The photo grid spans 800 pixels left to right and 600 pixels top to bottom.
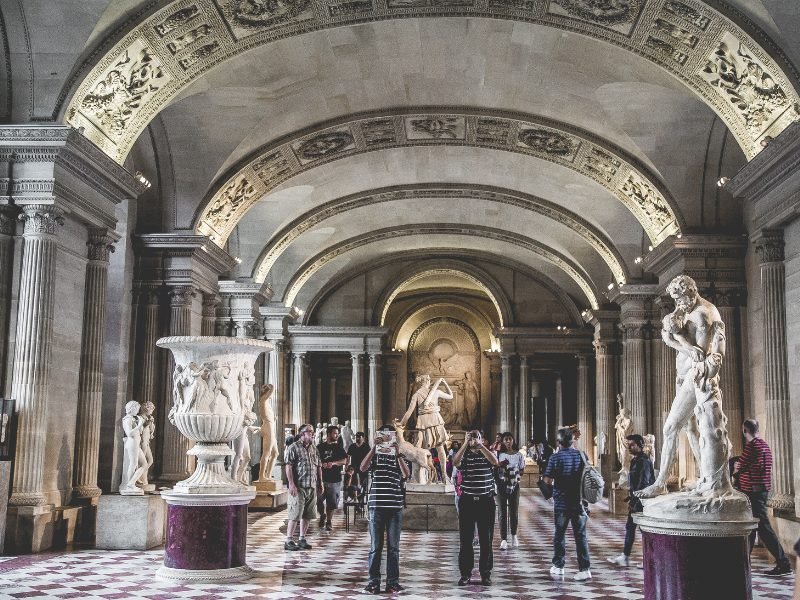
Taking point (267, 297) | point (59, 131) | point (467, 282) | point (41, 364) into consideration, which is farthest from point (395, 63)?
point (467, 282)

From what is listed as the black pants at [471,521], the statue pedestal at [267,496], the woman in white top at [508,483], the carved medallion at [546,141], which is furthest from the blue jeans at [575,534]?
the carved medallion at [546,141]

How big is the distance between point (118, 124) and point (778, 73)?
30.4ft

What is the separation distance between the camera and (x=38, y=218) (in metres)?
11.2

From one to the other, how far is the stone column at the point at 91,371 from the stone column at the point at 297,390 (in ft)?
54.7

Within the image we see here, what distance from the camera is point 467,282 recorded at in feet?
115

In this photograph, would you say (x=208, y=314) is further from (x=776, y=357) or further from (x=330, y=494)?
(x=776, y=357)

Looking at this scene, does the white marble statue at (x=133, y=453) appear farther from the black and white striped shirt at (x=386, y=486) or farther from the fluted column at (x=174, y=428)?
the black and white striped shirt at (x=386, y=486)

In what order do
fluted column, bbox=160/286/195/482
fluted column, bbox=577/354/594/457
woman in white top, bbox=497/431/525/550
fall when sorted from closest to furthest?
woman in white top, bbox=497/431/525/550 < fluted column, bbox=160/286/195/482 < fluted column, bbox=577/354/594/457

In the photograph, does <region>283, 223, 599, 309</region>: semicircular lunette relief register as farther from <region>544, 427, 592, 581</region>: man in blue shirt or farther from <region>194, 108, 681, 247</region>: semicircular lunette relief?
<region>544, 427, 592, 581</region>: man in blue shirt

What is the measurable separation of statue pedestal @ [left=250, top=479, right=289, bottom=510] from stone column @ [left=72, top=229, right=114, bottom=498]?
5599 mm

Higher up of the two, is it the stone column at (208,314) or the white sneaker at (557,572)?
the stone column at (208,314)

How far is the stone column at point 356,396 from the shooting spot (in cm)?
3023

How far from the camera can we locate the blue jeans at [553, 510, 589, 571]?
9.29m

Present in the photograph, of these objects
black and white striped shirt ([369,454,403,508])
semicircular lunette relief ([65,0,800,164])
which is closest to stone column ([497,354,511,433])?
semicircular lunette relief ([65,0,800,164])
